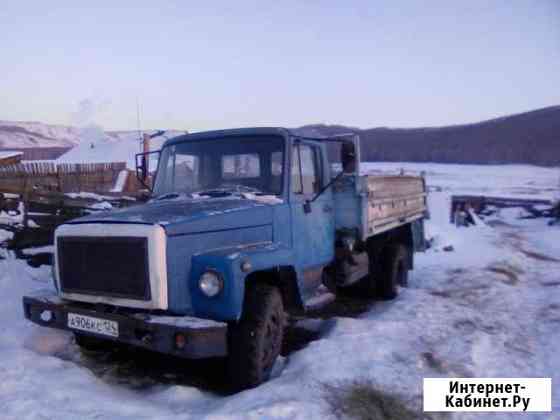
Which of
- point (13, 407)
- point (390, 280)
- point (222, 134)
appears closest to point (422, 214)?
point (390, 280)

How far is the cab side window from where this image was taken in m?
5.23

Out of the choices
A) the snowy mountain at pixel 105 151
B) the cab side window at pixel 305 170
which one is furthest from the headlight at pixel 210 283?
the snowy mountain at pixel 105 151

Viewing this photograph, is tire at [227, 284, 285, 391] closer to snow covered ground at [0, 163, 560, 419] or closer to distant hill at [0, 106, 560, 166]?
snow covered ground at [0, 163, 560, 419]

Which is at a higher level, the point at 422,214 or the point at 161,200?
the point at 161,200

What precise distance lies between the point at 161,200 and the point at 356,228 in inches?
93.5

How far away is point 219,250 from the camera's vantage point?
4.17 metres

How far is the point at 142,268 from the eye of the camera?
153 inches

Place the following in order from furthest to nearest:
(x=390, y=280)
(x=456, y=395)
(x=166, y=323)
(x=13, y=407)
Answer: (x=390, y=280) → (x=456, y=395) → (x=166, y=323) → (x=13, y=407)

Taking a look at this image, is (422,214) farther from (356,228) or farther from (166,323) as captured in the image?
(166,323)

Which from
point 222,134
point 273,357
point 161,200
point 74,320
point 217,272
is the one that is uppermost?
point 222,134

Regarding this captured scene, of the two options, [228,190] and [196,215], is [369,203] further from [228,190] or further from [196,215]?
[196,215]

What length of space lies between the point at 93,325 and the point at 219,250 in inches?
46.6

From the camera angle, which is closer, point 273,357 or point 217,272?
point 217,272

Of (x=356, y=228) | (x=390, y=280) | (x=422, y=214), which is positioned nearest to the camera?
(x=356, y=228)
